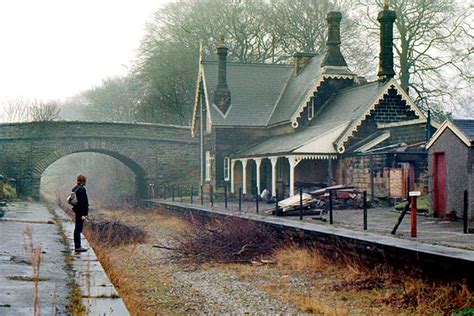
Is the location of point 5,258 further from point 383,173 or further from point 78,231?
point 383,173

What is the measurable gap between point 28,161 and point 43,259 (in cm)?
2530

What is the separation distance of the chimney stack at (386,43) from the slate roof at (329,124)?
0.51 meters

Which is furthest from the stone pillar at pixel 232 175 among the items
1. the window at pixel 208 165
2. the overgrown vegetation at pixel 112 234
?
the overgrown vegetation at pixel 112 234

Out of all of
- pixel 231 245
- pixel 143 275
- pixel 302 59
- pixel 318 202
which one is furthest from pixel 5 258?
pixel 302 59

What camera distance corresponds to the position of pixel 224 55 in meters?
33.9

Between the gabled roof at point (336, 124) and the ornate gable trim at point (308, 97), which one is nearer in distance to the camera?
the gabled roof at point (336, 124)

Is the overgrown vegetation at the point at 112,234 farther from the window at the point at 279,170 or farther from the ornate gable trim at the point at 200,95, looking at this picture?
the ornate gable trim at the point at 200,95

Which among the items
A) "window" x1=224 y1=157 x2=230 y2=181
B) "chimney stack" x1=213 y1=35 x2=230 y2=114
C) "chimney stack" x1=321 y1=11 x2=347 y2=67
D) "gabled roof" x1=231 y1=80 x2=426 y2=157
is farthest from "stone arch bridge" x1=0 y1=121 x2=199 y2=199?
"chimney stack" x1=321 y1=11 x2=347 y2=67

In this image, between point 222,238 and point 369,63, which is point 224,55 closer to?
point 369,63

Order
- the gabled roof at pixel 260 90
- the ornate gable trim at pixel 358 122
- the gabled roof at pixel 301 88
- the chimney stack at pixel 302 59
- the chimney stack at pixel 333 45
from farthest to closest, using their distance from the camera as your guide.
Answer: the chimney stack at pixel 302 59, the gabled roof at pixel 260 90, the chimney stack at pixel 333 45, the gabled roof at pixel 301 88, the ornate gable trim at pixel 358 122

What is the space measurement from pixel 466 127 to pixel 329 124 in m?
11.9

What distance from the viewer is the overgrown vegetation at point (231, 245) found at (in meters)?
14.9

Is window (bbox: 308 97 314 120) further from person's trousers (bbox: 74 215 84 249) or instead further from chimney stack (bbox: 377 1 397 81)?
person's trousers (bbox: 74 215 84 249)

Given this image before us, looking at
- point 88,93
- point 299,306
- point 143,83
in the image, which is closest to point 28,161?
point 143,83
